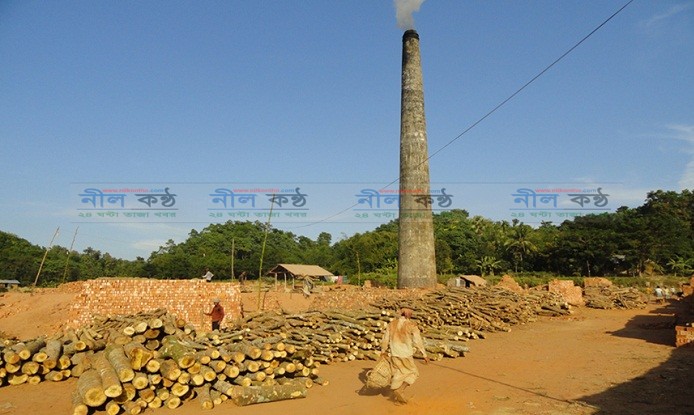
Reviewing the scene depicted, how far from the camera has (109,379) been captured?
19.9ft

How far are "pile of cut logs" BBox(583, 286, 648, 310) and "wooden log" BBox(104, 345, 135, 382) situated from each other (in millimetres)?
21632

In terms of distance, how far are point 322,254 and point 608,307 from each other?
46.5 meters

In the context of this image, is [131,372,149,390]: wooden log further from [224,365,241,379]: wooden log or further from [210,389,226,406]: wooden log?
[224,365,241,379]: wooden log

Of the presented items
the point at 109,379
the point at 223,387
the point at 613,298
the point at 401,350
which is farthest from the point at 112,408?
the point at 613,298

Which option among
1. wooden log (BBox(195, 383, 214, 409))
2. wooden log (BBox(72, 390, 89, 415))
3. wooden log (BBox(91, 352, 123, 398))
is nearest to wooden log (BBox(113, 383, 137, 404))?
wooden log (BBox(91, 352, 123, 398))

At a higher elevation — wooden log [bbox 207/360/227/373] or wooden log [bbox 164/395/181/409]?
wooden log [bbox 207/360/227/373]

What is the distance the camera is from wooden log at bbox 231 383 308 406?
6418mm

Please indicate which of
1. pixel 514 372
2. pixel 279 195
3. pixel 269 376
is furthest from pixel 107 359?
pixel 279 195

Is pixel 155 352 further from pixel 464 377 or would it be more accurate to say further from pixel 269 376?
pixel 464 377

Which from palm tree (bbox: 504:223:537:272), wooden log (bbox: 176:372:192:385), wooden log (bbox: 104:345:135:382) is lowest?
wooden log (bbox: 176:372:192:385)

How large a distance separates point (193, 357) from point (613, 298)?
73.9 ft

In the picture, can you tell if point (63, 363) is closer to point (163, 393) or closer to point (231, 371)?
point (163, 393)

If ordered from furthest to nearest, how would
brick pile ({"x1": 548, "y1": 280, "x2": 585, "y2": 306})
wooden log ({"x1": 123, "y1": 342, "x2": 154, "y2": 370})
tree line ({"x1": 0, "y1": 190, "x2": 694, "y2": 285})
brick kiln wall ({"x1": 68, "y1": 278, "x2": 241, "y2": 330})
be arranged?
tree line ({"x1": 0, "y1": 190, "x2": 694, "y2": 285}), brick pile ({"x1": 548, "y1": 280, "x2": 585, "y2": 306}), brick kiln wall ({"x1": 68, "y1": 278, "x2": 241, "y2": 330}), wooden log ({"x1": 123, "y1": 342, "x2": 154, "y2": 370})

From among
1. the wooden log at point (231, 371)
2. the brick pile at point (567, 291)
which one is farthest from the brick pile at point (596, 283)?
the wooden log at point (231, 371)
